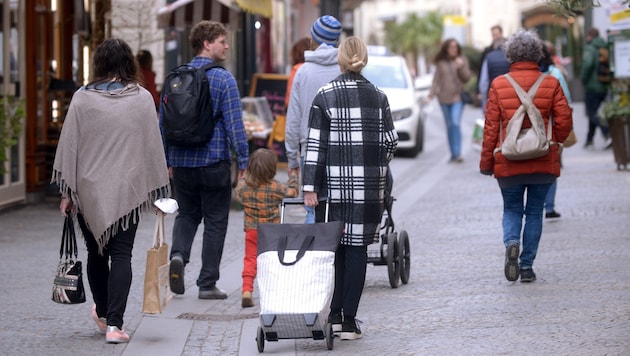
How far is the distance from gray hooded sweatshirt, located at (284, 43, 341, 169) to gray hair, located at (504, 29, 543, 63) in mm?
1246

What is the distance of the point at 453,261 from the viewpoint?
413 inches

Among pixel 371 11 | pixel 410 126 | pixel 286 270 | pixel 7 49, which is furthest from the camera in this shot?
pixel 371 11

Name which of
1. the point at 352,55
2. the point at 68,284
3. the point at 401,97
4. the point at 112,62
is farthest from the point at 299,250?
the point at 401,97

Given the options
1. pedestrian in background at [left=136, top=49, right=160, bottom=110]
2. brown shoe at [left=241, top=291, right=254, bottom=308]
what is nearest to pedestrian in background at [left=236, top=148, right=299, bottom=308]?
brown shoe at [left=241, top=291, right=254, bottom=308]

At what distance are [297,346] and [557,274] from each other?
9.80 ft

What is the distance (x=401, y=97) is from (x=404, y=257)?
42.1 feet

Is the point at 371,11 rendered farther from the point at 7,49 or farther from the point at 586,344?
the point at 586,344

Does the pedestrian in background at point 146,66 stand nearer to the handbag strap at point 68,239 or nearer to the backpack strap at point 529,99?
the backpack strap at point 529,99

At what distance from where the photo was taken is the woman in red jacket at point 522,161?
907cm

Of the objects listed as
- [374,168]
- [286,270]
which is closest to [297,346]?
[286,270]

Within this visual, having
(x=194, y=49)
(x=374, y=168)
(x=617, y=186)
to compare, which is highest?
(x=194, y=49)

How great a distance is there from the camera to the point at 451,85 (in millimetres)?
20344

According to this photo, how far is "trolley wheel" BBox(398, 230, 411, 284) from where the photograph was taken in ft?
30.1

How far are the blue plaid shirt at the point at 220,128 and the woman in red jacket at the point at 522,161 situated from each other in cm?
180
